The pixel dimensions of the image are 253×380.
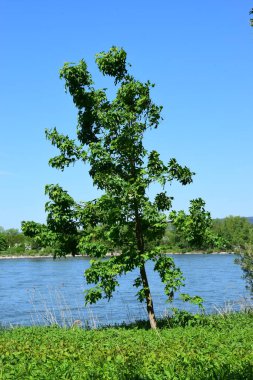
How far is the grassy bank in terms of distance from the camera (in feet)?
25.2

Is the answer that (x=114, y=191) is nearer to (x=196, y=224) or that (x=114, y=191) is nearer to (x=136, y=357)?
(x=196, y=224)

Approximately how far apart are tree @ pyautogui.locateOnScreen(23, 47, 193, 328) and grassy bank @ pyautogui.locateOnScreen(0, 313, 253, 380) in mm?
1872

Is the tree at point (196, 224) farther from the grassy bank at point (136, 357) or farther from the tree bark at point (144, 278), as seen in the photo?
the grassy bank at point (136, 357)

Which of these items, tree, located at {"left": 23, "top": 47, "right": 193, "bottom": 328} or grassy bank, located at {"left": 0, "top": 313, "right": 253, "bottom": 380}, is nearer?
grassy bank, located at {"left": 0, "top": 313, "right": 253, "bottom": 380}

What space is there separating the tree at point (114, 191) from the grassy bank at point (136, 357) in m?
1.87

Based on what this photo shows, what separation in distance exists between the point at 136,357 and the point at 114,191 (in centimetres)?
611

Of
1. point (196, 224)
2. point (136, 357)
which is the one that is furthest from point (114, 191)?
point (136, 357)

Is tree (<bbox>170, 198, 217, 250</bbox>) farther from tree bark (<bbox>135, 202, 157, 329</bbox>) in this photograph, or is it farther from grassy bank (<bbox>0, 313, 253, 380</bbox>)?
grassy bank (<bbox>0, 313, 253, 380</bbox>)

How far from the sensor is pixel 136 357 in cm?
904

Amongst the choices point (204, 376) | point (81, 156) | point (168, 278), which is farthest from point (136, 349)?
point (81, 156)

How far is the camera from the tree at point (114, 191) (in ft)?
46.2

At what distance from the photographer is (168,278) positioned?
1396 centimetres

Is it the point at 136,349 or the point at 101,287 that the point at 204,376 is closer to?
the point at 136,349

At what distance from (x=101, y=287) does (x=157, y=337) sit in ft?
8.10
